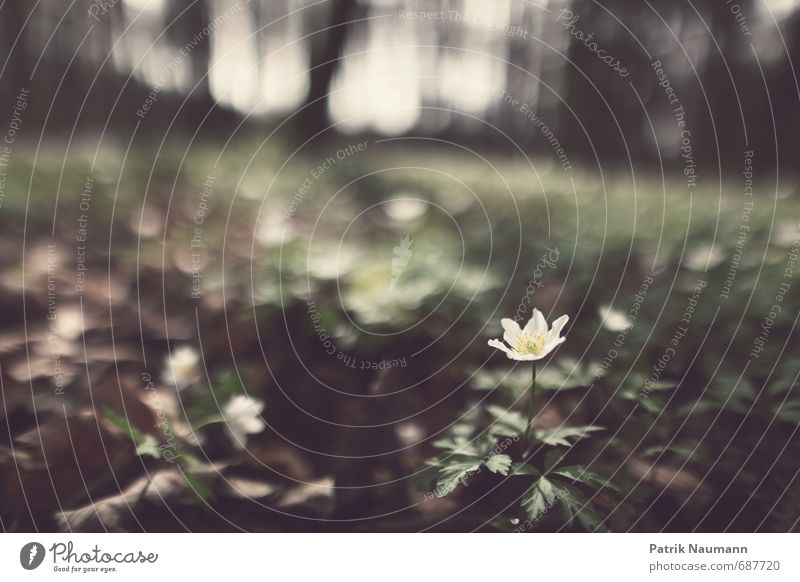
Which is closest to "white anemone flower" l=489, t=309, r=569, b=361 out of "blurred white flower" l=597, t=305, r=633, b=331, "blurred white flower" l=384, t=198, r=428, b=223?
"blurred white flower" l=597, t=305, r=633, b=331

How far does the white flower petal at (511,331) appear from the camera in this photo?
0.68 metres

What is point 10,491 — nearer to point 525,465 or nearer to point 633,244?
point 525,465

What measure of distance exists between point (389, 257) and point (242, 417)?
305mm

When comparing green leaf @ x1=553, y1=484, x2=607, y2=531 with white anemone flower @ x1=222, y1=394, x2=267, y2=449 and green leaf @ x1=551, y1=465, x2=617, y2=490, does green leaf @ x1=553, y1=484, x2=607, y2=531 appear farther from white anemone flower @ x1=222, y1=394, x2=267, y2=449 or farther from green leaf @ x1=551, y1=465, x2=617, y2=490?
white anemone flower @ x1=222, y1=394, x2=267, y2=449

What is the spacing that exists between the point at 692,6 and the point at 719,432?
603 mm

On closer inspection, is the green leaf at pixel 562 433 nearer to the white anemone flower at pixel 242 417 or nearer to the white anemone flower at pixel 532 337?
the white anemone flower at pixel 532 337

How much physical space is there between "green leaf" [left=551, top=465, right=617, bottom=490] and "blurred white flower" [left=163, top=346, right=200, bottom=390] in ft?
1.64

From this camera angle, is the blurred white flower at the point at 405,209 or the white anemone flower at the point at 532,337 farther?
the blurred white flower at the point at 405,209

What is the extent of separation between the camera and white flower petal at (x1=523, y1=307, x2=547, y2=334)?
68 centimetres

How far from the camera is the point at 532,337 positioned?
0.68 metres

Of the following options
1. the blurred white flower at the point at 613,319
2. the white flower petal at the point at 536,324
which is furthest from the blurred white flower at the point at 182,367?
the blurred white flower at the point at 613,319

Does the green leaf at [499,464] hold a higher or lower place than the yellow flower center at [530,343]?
lower

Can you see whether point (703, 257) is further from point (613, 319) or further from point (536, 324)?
point (536, 324)
